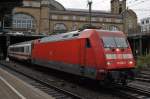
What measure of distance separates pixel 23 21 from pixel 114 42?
81141mm

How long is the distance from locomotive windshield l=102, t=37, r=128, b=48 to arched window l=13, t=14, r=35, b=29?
259 feet

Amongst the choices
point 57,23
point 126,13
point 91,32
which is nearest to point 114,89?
point 91,32

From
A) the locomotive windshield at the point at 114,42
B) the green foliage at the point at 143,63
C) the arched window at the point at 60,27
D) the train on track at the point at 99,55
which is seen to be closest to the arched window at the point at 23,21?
the arched window at the point at 60,27

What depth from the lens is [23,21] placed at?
9619 centimetres

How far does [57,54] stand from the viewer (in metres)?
22.0

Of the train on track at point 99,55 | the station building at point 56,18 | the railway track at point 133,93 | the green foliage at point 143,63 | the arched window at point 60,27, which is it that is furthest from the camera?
the arched window at point 60,27

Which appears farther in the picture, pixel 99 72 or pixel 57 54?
pixel 57 54

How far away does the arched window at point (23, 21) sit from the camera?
3735 inches

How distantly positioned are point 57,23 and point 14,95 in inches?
3464

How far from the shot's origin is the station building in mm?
96812

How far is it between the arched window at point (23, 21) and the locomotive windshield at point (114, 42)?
78816mm

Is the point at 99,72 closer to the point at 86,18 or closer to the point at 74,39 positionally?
the point at 74,39

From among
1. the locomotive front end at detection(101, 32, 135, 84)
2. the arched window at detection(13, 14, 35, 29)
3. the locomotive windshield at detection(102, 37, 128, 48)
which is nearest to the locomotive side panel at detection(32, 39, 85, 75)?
the locomotive windshield at detection(102, 37, 128, 48)

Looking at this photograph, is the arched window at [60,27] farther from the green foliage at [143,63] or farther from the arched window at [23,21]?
the green foliage at [143,63]
